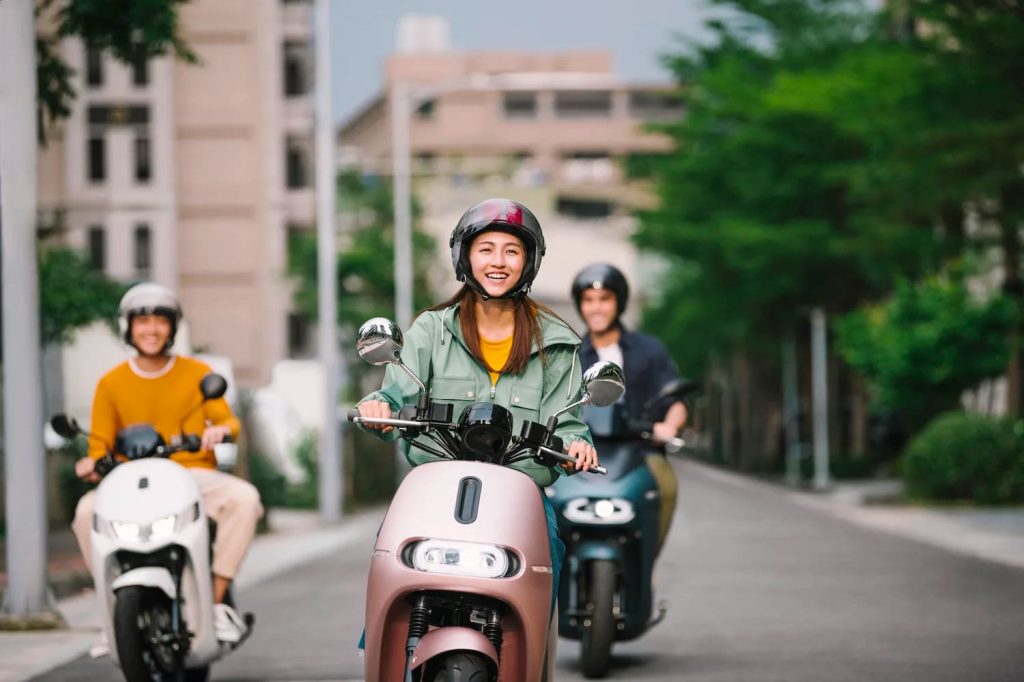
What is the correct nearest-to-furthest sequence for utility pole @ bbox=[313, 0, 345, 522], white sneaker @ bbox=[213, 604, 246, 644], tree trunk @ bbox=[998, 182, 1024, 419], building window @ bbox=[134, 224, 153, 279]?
white sneaker @ bbox=[213, 604, 246, 644] → utility pole @ bbox=[313, 0, 345, 522] → tree trunk @ bbox=[998, 182, 1024, 419] → building window @ bbox=[134, 224, 153, 279]

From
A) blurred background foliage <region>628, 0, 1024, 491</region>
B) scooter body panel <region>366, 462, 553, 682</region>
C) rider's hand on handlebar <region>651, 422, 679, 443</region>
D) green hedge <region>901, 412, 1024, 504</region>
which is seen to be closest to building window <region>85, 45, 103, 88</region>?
blurred background foliage <region>628, 0, 1024, 491</region>

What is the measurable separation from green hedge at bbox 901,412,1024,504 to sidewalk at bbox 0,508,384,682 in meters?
8.14

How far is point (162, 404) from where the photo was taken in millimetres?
8094

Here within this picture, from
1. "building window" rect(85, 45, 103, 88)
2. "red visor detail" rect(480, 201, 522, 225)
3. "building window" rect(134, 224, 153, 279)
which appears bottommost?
"red visor detail" rect(480, 201, 522, 225)

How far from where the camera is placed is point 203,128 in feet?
165

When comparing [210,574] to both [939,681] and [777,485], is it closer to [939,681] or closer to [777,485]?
[939,681]

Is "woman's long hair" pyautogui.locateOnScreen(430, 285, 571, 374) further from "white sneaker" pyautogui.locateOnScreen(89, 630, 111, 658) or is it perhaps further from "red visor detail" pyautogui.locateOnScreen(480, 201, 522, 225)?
"white sneaker" pyautogui.locateOnScreen(89, 630, 111, 658)

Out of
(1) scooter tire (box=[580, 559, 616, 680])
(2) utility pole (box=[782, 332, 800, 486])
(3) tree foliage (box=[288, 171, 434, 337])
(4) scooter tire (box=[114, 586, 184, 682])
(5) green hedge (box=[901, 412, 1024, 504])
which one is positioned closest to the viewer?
(4) scooter tire (box=[114, 586, 184, 682])

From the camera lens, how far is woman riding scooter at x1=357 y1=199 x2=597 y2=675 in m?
5.48

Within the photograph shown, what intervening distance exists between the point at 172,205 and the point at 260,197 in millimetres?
2402

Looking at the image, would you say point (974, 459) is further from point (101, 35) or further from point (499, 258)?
point (499, 258)

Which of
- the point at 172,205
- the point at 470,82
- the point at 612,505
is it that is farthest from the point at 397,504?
the point at 172,205

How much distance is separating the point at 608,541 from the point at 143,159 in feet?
140

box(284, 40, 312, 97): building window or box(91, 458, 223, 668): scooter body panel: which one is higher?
box(284, 40, 312, 97): building window
